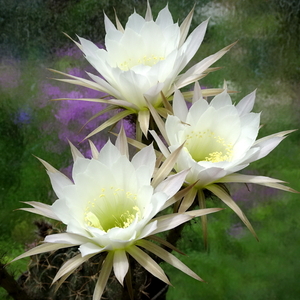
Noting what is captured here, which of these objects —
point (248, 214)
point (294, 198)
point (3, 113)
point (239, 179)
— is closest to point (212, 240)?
point (248, 214)

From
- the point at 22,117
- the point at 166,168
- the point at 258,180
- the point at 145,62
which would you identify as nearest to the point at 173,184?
the point at 166,168

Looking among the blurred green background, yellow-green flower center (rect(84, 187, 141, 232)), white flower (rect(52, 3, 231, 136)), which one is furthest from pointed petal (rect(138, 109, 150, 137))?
the blurred green background

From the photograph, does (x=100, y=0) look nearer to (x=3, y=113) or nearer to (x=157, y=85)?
(x=3, y=113)

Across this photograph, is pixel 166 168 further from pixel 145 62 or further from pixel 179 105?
pixel 145 62

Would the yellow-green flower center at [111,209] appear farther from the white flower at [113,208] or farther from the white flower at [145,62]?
the white flower at [145,62]

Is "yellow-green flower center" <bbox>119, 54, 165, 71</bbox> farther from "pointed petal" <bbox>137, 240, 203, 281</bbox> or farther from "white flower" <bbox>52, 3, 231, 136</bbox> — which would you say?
"pointed petal" <bbox>137, 240, 203, 281</bbox>

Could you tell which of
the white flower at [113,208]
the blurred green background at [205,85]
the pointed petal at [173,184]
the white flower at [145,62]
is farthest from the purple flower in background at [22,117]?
the pointed petal at [173,184]
